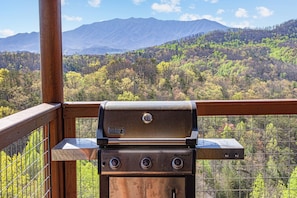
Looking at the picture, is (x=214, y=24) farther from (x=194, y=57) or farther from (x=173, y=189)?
(x=173, y=189)

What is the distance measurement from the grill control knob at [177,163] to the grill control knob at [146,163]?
0.41 ft

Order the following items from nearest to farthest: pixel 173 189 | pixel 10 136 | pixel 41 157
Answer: pixel 10 136 < pixel 173 189 < pixel 41 157

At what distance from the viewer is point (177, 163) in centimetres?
220

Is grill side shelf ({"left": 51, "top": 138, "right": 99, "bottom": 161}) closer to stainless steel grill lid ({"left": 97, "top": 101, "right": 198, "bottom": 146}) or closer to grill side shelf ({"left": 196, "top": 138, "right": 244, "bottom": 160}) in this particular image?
stainless steel grill lid ({"left": 97, "top": 101, "right": 198, "bottom": 146})

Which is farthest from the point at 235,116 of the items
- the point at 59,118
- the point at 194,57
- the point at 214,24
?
the point at 59,118

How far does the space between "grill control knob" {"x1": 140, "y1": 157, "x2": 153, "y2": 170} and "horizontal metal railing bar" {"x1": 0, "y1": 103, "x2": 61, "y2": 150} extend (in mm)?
658

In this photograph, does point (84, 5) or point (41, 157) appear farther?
point (84, 5)

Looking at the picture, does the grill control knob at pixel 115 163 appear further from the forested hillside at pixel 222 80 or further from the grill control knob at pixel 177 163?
the forested hillside at pixel 222 80

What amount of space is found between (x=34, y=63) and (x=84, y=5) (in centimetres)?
70

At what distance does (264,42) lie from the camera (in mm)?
3291

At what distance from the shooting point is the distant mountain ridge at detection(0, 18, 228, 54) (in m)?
3.28

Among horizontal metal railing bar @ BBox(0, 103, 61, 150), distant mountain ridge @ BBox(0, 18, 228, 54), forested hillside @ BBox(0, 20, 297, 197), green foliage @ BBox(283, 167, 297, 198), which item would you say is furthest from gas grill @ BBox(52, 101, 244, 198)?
distant mountain ridge @ BBox(0, 18, 228, 54)

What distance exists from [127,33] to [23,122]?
1.58m

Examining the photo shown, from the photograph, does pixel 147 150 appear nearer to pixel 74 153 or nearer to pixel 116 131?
pixel 116 131
